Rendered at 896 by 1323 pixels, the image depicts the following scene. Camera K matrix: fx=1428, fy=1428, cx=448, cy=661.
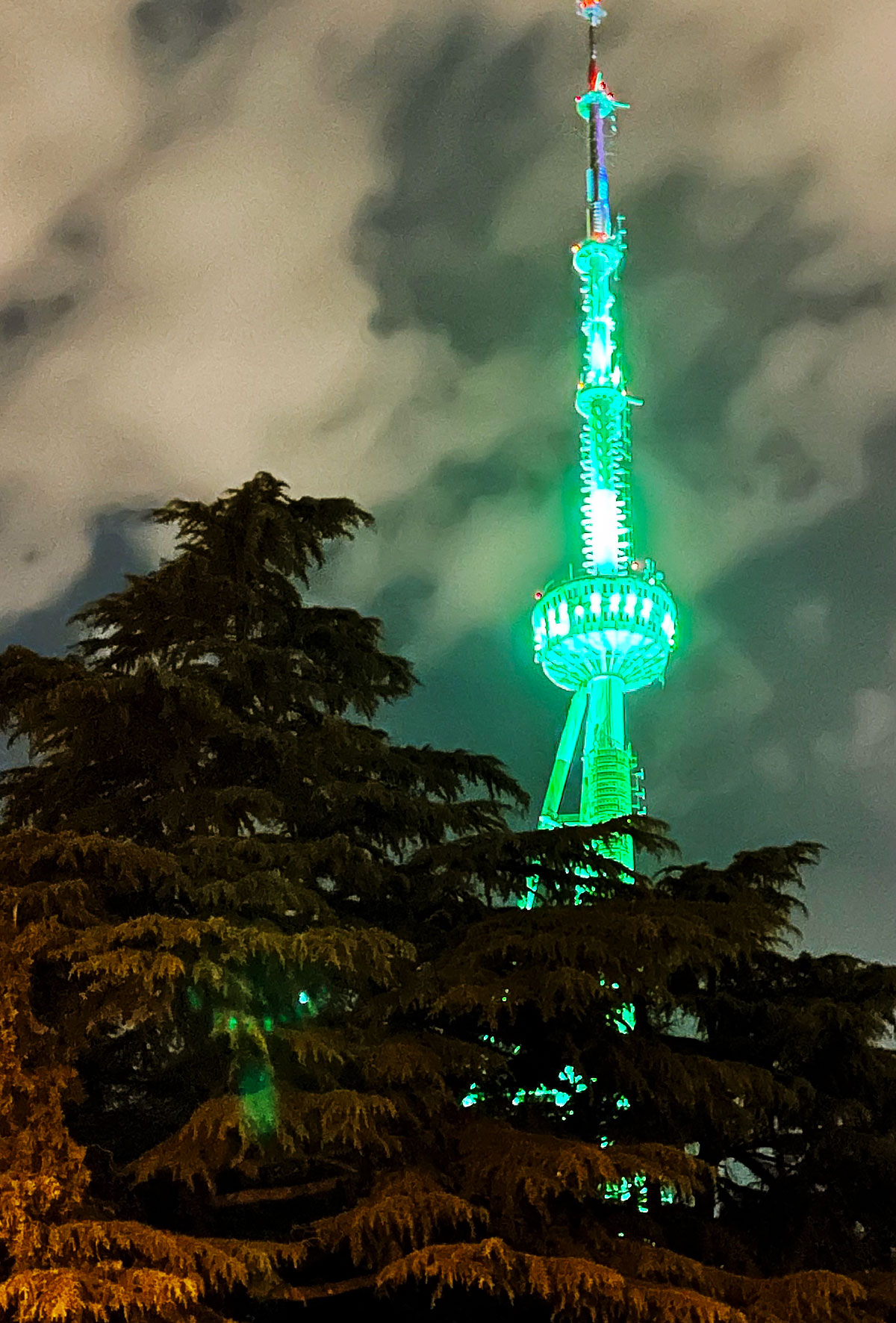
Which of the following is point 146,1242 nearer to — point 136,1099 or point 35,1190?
point 35,1190

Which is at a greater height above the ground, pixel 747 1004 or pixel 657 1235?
pixel 747 1004

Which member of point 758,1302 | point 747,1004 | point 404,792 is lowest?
point 758,1302

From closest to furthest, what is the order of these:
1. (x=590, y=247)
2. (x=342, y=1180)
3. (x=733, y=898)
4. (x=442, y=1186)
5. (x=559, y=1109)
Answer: (x=442, y=1186) → (x=342, y=1180) → (x=559, y=1109) → (x=733, y=898) → (x=590, y=247)

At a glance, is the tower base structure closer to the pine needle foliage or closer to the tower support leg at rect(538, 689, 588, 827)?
the tower support leg at rect(538, 689, 588, 827)

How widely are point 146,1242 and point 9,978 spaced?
6.99 feet

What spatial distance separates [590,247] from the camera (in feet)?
153

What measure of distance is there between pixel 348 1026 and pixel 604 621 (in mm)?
29177

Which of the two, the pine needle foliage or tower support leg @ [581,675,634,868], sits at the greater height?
tower support leg @ [581,675,634,868]

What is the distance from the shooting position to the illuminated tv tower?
1564 inches

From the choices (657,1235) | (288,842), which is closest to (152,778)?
(288,842)

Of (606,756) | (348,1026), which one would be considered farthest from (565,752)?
(348,1026)

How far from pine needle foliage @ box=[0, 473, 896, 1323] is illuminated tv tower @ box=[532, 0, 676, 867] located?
2305 cm

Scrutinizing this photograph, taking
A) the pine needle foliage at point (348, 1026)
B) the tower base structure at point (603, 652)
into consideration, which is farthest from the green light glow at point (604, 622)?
the pine needle foliage at point (348, 1026)

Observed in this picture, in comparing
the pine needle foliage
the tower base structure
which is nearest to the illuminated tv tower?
the tower base structure
